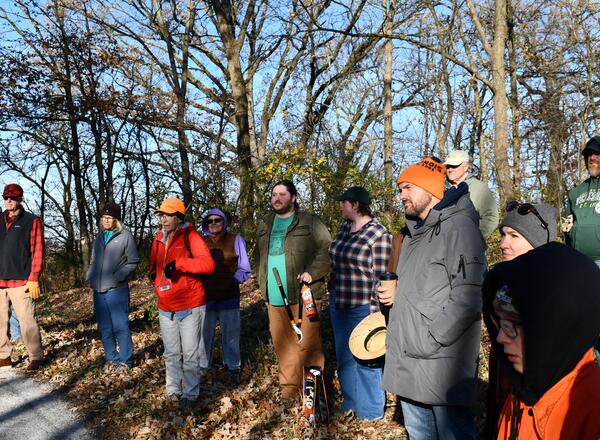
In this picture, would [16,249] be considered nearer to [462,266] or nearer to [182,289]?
[182,289]

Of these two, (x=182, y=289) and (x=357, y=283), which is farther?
(x=182, y=289)

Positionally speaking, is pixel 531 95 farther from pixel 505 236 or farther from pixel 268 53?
pixel 505 236

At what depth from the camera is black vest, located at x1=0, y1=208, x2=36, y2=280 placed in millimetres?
7629

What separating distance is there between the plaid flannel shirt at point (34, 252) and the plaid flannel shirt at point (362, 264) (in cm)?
Result: 477

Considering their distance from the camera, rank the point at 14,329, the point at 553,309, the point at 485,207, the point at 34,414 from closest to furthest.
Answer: the point at 553,309 → the point at 485,207 → the point at 34,414 → the point at 14,329

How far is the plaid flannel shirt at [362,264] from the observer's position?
500 centimetres

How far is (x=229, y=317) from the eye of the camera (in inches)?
270

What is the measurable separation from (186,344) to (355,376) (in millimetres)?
1815

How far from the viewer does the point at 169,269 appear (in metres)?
5.70

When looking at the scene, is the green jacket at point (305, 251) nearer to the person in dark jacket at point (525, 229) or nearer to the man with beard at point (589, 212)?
the man with beard at point (589, 212)

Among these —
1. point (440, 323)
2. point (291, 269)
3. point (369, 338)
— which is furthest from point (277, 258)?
point (440, 323)

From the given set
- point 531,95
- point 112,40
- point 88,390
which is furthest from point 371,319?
→ point 531,95

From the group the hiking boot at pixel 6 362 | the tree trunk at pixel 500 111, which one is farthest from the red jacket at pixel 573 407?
the tree trunk at pixel 500 111

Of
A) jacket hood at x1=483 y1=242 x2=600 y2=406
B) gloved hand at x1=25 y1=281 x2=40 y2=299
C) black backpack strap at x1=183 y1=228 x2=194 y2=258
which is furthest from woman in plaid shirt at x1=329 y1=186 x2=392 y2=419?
gloved hand at x1=25 y1=281 x2=40 y2=299
